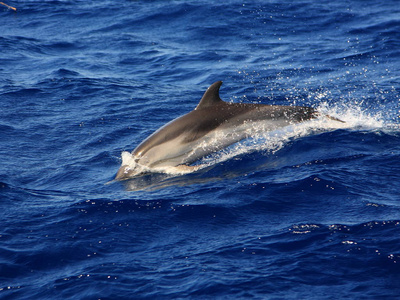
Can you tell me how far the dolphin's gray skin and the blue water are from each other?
0.45m

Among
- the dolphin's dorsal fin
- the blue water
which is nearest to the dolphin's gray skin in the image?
the dolphin's dorsal fin

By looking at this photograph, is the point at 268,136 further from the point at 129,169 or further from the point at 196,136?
the point at 129,169

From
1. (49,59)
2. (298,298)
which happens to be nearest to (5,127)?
(49,59)

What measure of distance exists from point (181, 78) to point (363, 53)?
670 cm

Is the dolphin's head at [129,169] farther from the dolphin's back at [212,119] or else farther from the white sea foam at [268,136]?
the dolphin's back at [212,119]

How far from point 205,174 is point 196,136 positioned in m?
0.89

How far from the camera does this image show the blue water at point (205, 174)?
24.7 ft

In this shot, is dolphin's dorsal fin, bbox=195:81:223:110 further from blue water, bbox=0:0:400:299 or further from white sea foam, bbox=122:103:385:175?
blue water, bbox=0:0:400:299

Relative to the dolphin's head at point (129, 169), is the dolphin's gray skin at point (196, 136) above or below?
above

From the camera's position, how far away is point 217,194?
10141 mm

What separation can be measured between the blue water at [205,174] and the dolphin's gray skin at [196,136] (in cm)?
45

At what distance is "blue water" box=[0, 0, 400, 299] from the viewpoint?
7.52 meters

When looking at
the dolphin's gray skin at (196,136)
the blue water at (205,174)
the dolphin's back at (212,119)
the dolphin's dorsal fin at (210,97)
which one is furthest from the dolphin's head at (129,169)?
the dolphin's dorsal fin at (210,97)

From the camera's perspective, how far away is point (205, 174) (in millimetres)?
11367
